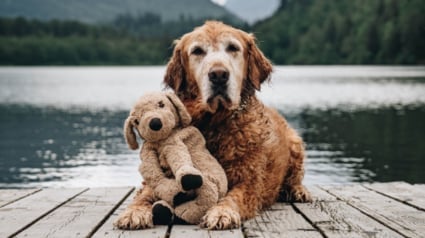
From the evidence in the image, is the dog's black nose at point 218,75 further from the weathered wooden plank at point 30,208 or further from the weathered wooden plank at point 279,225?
the weathered wooden plank at point 30,208

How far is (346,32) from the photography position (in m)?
138

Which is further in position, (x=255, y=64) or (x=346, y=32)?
(x=346, y=32)

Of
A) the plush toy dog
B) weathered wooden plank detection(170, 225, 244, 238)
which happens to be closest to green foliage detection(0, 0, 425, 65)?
the plush toy dog

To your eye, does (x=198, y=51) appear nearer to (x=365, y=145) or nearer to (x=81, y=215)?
(x=81, y=215)

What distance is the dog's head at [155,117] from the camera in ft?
14.8

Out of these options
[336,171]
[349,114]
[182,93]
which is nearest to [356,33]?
[349,114]

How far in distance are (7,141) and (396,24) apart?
11005 centimetres

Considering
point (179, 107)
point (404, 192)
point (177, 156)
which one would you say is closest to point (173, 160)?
point (177, 156)

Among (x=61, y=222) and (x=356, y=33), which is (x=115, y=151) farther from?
(x=356, y=33)

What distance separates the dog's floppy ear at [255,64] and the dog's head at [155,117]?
745 mm

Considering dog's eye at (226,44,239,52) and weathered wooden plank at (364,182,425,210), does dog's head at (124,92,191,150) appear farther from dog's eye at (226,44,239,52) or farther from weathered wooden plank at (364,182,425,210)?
weathered wooden plank at (364,182,425,210)

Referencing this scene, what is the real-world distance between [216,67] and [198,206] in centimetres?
103

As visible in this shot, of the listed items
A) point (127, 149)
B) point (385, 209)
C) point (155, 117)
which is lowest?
point (127, 149)

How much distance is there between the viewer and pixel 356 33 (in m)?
137
